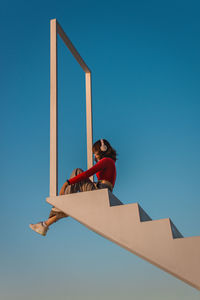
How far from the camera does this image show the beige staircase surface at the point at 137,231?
177 inches

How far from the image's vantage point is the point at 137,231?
467cm

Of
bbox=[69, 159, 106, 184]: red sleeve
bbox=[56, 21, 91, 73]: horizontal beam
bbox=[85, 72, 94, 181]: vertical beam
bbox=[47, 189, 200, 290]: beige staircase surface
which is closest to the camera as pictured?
bbox=[47, 189, 200, 290]: beige staircase surface

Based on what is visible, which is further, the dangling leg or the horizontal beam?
the horizontal beam

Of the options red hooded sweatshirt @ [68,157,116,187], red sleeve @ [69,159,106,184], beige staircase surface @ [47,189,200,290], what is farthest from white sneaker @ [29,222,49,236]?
red hooded sweatshirt @ [68,157,116,187]

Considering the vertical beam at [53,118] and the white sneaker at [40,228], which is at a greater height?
the vertical beam at [53,118]

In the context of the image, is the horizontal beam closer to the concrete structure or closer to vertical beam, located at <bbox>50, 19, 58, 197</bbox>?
vertical beam, located at <bbox>50, 19, 58, 197</bbox>

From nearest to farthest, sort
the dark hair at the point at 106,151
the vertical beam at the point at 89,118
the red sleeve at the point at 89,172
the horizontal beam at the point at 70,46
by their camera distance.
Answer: the red sleeve at the point at 89,172 → the dark hair at the point at 106,151 → the horizontal beam at the point at 70,46 → the vertical beam at the point at 89,118

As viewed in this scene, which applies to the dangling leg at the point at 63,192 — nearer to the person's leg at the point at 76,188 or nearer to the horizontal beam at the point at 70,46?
the person's leg at the point at 76,188

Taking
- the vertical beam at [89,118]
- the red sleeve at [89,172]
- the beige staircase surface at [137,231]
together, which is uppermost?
the vertical beam at [89,118]

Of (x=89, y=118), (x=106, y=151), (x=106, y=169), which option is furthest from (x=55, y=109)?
(x=89, y=118)

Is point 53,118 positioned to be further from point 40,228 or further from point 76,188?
point 40,228

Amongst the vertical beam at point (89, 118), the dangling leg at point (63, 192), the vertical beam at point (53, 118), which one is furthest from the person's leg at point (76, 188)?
the vertical beam at point (89, 118)

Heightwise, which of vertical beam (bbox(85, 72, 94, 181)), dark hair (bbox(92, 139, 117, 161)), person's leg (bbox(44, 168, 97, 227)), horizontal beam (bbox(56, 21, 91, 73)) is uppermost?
horizontal beam (bbox(56, 21, 91, 73))

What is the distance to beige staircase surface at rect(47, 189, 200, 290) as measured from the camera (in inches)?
177
